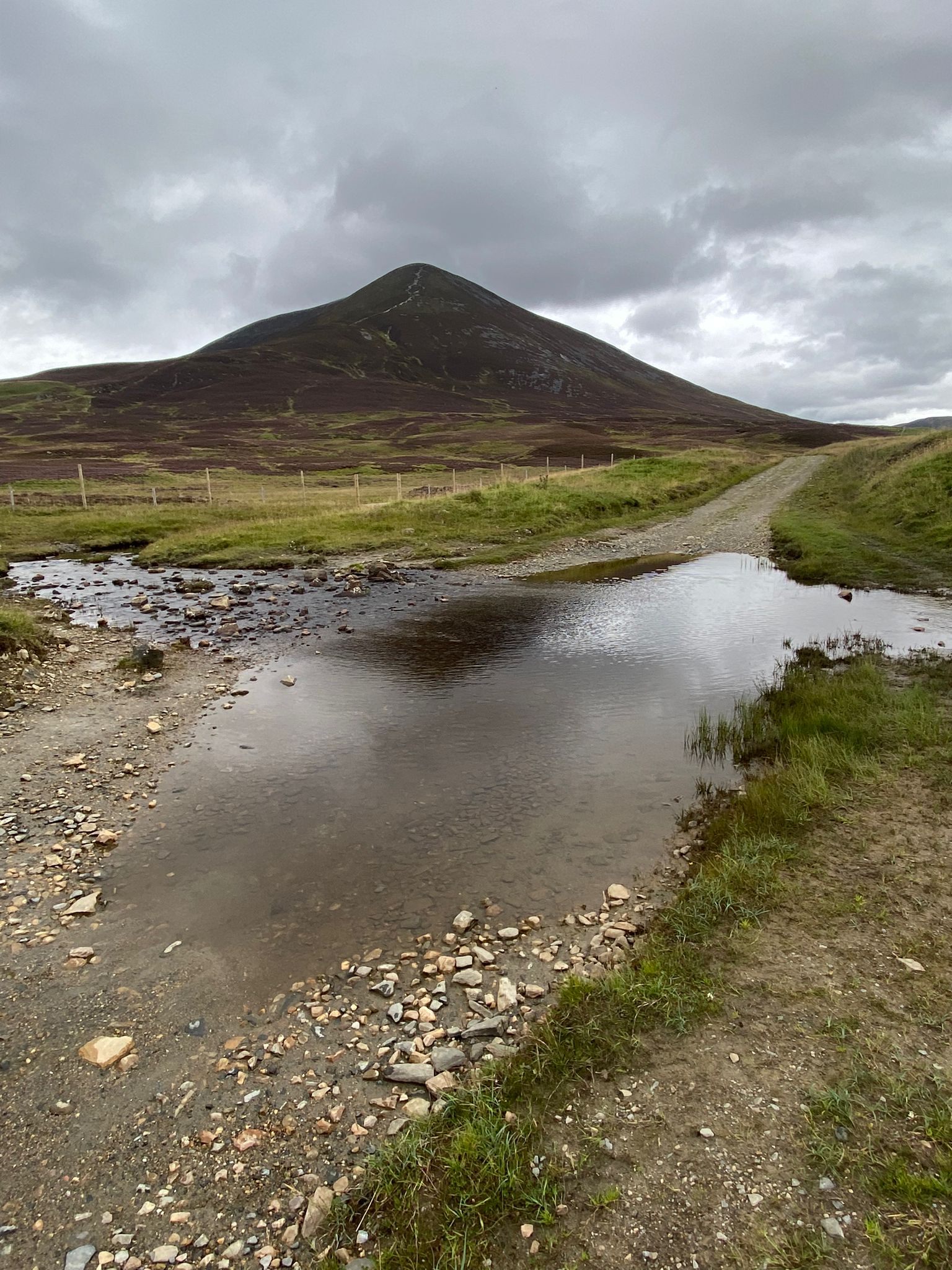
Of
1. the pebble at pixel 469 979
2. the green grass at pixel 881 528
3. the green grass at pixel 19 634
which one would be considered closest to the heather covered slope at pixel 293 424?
the green grass at pixel 881 528

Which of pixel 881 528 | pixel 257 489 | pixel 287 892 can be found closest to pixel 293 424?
pixel 257 489

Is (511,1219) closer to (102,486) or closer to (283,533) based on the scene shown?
(283,533)

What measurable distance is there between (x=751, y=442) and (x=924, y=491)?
97.8 meters

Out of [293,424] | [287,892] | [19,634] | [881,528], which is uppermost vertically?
[293,424]

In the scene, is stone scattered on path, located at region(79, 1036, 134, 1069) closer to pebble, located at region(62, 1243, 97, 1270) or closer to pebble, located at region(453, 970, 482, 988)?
pebble, located at region(62, 1243, 97, 1270)

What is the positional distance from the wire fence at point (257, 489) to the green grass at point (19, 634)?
90.0ft

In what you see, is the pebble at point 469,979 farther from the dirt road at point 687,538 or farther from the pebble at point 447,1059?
the dirt road at point 687,538

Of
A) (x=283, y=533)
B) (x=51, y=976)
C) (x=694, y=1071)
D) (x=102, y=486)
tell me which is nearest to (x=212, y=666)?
(x=51, y=976)

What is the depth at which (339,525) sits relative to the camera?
121ft

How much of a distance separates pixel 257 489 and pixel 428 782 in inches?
2383

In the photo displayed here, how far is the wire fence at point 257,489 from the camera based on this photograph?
4784cm

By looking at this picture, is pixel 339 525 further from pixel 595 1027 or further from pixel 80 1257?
pixel 80 1257

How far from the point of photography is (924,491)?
32.6 meters

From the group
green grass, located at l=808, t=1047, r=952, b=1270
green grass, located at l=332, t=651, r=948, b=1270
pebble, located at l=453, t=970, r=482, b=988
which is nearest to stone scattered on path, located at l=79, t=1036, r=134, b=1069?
green grass, located at l=332, t=651, r=948, b=1270
